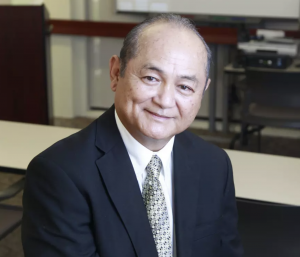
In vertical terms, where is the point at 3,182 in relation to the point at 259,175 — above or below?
below

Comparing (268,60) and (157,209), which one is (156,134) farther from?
(268,60)

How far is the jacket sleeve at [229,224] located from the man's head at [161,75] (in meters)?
0.32

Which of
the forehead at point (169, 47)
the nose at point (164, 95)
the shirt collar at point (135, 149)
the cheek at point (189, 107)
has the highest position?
the forehead at point (169, 47)

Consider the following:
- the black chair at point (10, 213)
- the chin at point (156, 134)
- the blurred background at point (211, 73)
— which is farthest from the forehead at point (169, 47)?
the blurred background at point (211, 73)

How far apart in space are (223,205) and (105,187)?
39 centimetres

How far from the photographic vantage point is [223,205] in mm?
1416

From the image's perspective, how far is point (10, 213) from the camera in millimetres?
2162

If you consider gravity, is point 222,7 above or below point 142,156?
above

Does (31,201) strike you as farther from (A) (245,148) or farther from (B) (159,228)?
(A) (245,148)

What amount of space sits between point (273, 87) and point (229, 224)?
2.45 metres

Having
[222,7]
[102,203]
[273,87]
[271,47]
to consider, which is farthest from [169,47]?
[222,7]

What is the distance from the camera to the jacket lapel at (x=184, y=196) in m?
1.30

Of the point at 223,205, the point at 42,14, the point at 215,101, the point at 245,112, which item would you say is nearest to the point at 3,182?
the point at 42,14

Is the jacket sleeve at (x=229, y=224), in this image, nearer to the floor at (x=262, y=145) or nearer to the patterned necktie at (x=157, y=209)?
the patterned necktie at (x=157, y=209)
